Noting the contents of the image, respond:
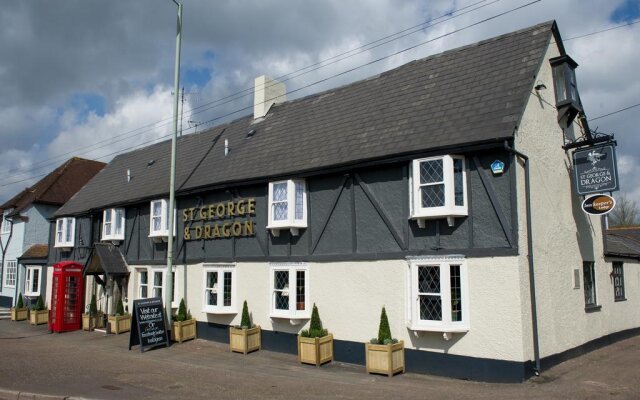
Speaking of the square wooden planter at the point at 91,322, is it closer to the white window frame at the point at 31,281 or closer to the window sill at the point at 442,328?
the white window frame at the point at 31,281

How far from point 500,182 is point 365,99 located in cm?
668

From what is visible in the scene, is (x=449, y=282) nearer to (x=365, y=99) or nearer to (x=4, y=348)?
(x=365, y=99)

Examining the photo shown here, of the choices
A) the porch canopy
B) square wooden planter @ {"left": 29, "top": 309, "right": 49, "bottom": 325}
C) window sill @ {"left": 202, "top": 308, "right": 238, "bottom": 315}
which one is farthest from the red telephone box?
window sill @ {"left": 202, "top": 308, "right": 238, "bottom": 315}

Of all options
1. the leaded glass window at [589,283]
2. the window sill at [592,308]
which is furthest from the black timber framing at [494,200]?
the leaded glass window at [589,283]

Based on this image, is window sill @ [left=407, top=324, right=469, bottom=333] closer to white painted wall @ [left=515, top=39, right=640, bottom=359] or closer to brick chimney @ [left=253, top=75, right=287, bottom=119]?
white painted wall @ [left=515, top=39, right=640, bottom=359]

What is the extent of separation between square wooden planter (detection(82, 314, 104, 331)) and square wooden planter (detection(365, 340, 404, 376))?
559 inches

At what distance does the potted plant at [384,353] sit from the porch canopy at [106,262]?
43.2ft

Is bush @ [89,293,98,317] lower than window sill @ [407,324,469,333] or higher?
lower

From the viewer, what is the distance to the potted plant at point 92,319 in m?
21.9

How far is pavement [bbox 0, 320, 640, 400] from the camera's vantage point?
10398mm

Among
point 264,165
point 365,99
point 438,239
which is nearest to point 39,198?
point 264,165

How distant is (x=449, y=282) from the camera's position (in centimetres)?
1217

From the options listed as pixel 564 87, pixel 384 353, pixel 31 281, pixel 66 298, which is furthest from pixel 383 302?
pixel 31 281

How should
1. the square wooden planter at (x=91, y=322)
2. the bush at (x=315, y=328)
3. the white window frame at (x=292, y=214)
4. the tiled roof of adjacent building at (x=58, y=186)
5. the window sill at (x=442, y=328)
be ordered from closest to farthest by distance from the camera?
the window sill at (x=442, y=328) < the bush at (x=315, y=328) < the white window frame at (x=292, y=214) < the square wooden planter at (x=91, y=322) < the tiled roof of adjacent building at (x=58, y=186)
